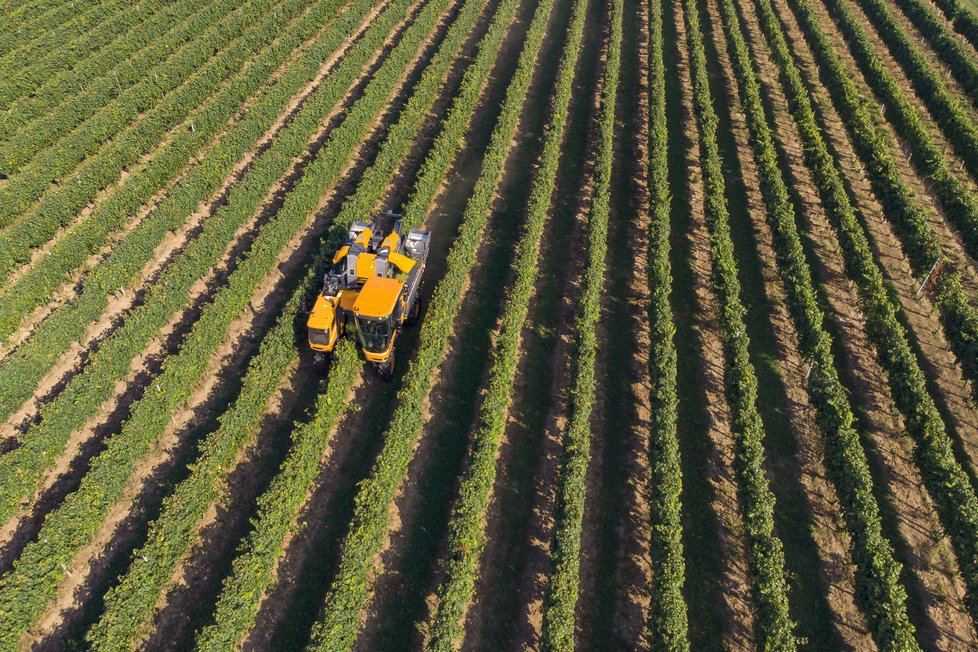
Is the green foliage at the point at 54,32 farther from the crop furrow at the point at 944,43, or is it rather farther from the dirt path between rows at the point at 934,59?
the crop furrow at the point at 944,43

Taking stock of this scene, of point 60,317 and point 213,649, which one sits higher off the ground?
point 60,317

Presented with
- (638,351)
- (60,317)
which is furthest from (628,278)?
(60,317)

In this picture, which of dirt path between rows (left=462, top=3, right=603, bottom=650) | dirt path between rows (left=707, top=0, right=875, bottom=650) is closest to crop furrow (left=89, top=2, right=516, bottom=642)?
dirt path between rows (left=462, top=3, right=603, bottom=650)

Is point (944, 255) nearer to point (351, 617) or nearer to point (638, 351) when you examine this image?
point (638, 351)

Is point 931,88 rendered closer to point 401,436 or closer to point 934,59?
point 934,59

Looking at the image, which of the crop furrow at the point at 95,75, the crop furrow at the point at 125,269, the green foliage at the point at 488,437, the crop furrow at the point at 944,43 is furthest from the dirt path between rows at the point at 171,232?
the crop furrow at the point at 944,43

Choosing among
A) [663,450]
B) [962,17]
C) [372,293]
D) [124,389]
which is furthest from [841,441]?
[962,17]
